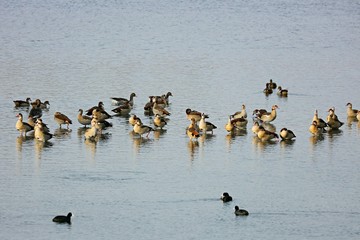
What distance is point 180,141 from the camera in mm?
30125

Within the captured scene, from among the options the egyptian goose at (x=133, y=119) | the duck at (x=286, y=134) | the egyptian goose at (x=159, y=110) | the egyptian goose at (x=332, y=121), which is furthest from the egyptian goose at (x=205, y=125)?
the egyptian goose at (x=332, y=121)

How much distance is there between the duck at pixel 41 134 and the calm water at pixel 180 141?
0.31m

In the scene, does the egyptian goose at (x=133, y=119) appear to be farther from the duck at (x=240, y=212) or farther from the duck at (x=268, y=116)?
the duck at (x=240, y=212)

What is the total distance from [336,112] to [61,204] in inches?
559

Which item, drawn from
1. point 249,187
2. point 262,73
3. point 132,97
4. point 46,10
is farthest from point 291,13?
point 249,187

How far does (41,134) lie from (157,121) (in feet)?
12.5

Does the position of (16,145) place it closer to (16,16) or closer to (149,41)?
(149,41)

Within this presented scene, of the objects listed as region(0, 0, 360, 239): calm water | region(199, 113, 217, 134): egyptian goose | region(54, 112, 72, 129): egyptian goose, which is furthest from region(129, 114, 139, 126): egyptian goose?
region(199, 113, 217, 134): egyptian goose

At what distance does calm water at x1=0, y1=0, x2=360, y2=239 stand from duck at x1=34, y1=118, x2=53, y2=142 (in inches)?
12.1

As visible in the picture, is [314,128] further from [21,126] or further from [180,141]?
[21,126]

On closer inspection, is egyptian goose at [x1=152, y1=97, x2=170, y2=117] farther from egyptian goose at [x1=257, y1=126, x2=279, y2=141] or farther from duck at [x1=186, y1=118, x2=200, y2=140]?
egyptian goose at [x1=257, y1=126, x2=279, y2=141]

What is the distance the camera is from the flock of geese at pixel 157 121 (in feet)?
99.3

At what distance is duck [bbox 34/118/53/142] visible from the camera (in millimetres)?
29547

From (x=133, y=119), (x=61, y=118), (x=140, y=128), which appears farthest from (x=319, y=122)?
(x=61, y=118)
